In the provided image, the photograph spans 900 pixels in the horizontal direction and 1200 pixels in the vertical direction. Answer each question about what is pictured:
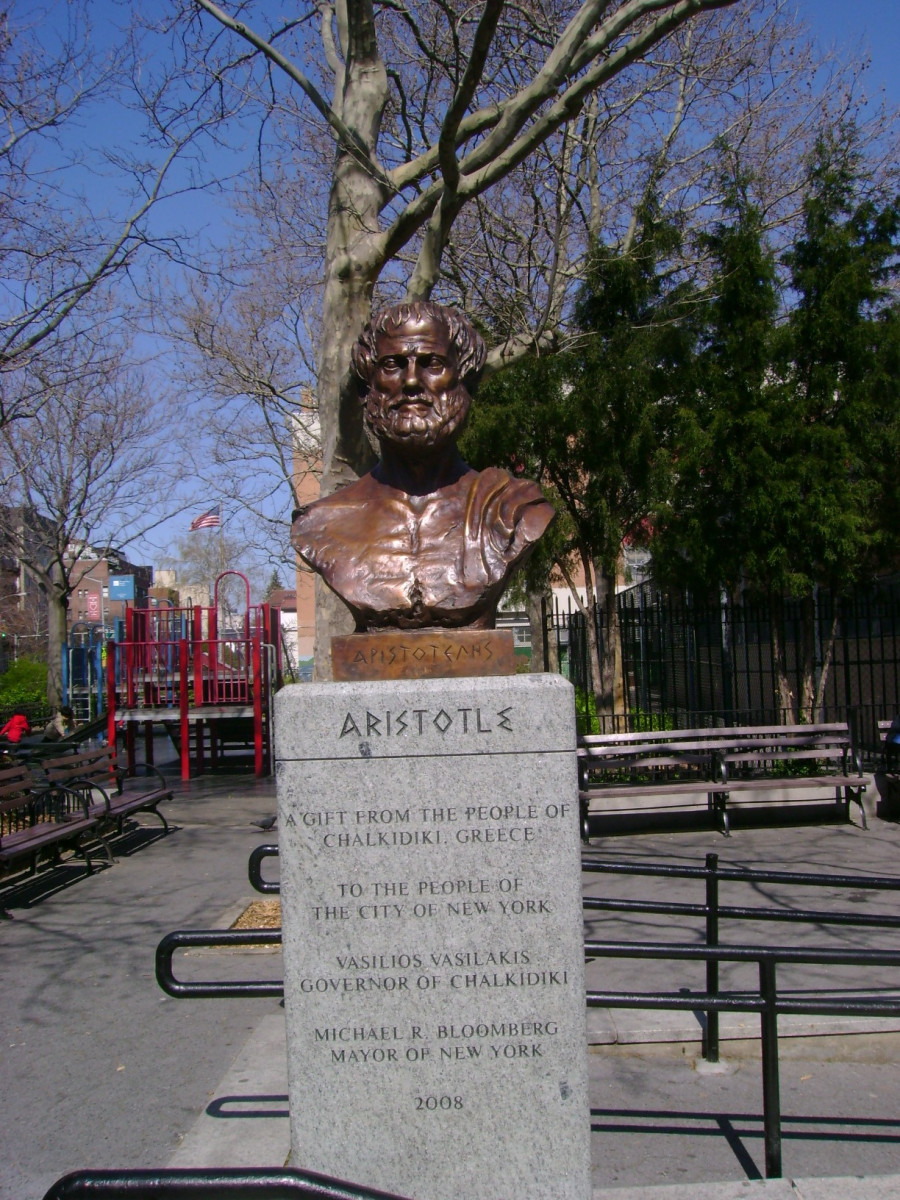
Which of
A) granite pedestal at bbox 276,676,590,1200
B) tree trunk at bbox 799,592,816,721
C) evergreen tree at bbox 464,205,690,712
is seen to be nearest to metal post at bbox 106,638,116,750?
evergreen tree at bbox 464,205,690,712

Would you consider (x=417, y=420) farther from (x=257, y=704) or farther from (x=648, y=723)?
(x=257, y=704)

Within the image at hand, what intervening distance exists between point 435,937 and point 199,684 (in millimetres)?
13095

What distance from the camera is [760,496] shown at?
10773 millimetres

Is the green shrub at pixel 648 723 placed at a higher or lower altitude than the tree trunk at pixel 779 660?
lower

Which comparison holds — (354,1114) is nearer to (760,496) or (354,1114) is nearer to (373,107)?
(373,107)

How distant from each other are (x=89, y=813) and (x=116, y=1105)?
16.8 ft

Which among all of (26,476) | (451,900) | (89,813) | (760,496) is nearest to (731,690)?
(760,496)

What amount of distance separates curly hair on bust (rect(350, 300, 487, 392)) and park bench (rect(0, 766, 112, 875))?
5.33 meters

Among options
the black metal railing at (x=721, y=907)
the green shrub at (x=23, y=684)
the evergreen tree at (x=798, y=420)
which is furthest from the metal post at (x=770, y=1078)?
the green shrub at (x=23, y=684)

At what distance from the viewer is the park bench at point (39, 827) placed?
784 cm

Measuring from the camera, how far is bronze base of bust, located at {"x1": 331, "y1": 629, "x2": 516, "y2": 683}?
341 cm

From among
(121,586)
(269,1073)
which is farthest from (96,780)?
(121,586)

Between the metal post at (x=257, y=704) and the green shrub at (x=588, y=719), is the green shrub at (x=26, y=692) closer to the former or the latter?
the metal post at (x=257, y=704)

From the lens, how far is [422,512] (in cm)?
382
